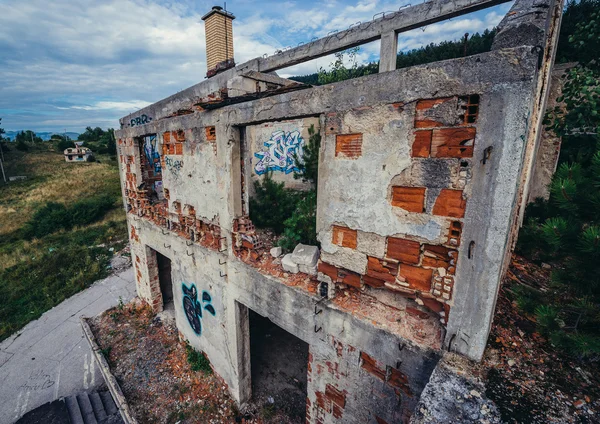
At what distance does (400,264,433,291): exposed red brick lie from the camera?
7.73ft

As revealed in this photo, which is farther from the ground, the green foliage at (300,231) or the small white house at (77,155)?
the small white house at (77,155)

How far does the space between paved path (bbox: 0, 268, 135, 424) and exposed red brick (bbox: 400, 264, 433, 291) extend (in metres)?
7.24

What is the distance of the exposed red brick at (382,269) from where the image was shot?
8.21 feet

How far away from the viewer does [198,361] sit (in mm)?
5383

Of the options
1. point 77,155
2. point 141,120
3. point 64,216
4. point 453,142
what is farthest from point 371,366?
point 77,155

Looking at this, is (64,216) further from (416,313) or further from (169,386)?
(416,313)

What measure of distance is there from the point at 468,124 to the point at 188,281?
16.4ft

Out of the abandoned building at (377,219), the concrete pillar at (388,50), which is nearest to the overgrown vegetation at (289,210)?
the abandoned building at (377,219)

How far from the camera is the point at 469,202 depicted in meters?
2.02

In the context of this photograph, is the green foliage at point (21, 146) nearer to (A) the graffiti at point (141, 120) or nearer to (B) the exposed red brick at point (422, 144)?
(A) the graffiti at point (141, 120)

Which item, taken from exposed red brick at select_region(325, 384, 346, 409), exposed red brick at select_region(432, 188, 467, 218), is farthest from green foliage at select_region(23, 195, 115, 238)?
exposed red brick at select_region(432, 188, 467, 218)

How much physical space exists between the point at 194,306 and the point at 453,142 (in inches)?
197

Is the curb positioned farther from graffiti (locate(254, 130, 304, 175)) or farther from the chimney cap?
the chimney cap

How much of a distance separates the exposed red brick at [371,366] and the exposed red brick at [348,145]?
1989 mm
